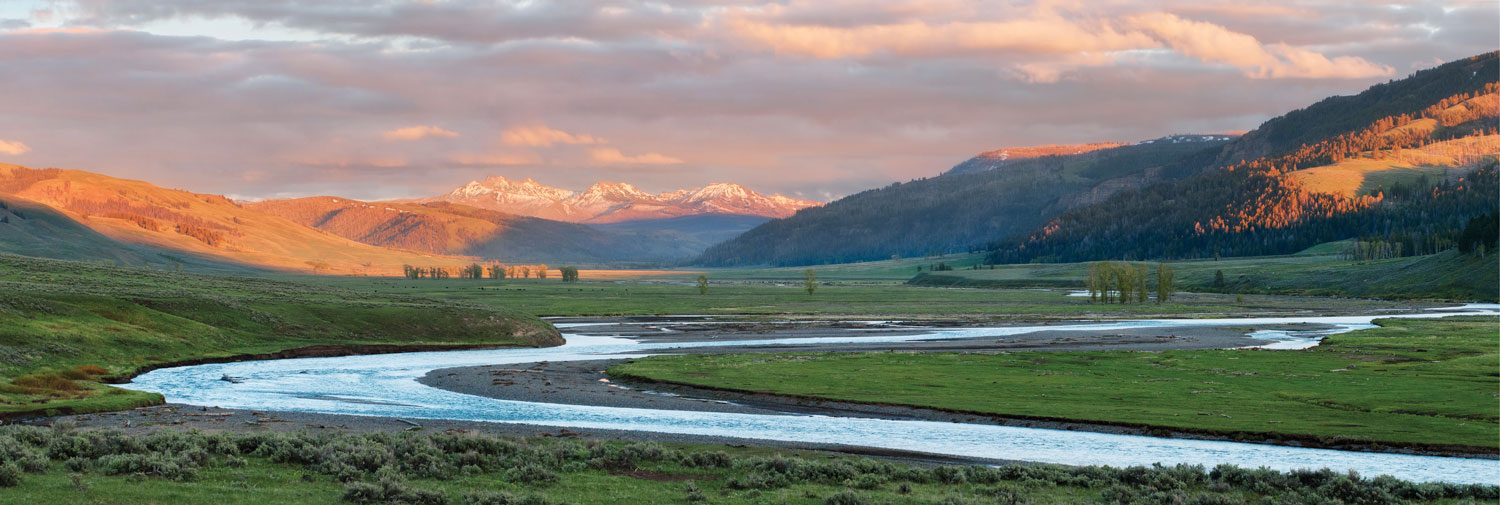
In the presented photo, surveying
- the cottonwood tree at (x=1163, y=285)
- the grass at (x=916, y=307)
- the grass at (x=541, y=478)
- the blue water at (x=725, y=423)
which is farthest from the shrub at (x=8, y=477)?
the cottonwood tree at (x=1163, y=285)

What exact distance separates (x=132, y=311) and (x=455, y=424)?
4808 cm

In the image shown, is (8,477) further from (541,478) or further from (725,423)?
(725,423)

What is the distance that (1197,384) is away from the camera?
2339 inches

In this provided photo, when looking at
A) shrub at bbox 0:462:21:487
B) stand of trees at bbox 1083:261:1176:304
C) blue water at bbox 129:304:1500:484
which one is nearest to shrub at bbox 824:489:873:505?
blue water at bbox 129:304:1500:484

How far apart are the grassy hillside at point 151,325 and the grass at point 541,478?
19207 mm

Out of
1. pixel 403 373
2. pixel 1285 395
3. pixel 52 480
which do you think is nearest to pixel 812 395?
pixel 1285 395

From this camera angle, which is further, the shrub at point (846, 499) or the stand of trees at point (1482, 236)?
the stand of trees at point (1482, 236)

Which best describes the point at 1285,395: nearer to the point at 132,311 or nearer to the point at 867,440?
the point at 867,440

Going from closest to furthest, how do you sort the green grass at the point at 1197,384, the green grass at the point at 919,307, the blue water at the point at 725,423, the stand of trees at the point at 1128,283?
the blue water at the point at 725,423
the green grass at the point at 1197,384
the green grass at the point at 919,307
the stand of trees at the point at 1128,283

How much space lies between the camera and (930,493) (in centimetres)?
2953

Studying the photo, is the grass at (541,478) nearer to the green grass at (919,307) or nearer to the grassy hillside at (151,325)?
the grassy hillside at (151,325)

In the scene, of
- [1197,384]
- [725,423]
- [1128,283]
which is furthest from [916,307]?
[725,423]

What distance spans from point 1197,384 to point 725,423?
2877cm

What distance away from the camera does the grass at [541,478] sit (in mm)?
26219
